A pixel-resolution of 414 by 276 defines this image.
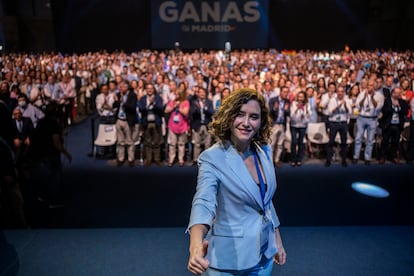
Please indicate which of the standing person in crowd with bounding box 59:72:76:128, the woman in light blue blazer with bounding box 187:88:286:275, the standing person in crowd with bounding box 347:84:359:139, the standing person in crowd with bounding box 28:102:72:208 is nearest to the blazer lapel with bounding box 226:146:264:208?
the woman in light blue blazer with bounding box 187:88:286:275

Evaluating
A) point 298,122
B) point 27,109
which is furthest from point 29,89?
point 298,122

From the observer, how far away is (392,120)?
7984 millimetres

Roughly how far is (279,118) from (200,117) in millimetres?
1519

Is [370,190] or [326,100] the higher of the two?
[326,100]

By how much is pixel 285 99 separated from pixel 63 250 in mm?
5075

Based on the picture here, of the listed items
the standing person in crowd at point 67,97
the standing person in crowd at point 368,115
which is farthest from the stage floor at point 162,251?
the standing person in crowd at point 67,97

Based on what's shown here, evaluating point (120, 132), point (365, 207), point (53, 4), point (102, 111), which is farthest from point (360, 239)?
point (53, 4)

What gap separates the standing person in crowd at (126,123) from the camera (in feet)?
25.5

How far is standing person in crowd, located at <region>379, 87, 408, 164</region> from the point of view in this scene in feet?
26.0

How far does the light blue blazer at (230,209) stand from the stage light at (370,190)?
5050 millimetres

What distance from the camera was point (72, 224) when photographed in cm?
545

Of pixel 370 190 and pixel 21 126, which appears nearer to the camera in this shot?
pixel 370 190

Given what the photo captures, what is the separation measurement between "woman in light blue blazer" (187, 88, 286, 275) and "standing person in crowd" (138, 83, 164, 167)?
5761 millimetres

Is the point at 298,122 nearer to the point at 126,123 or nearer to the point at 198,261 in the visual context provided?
Answer: the point at 126,123
